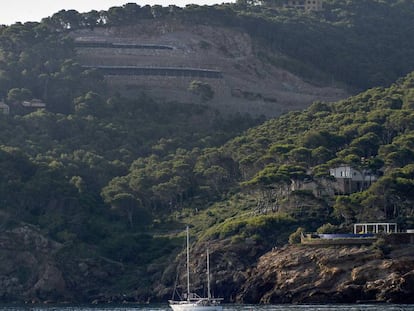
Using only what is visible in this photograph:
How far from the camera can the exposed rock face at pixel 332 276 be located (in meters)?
111

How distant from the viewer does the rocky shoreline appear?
11212 cm

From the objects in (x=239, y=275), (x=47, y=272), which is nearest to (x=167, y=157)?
(x=47, y=272)

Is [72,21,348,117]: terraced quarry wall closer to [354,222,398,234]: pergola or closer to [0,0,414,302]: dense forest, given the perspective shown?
[0,0,414,302]: dense forest

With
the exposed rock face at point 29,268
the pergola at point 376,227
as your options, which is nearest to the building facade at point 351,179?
the pergola at point 376,227

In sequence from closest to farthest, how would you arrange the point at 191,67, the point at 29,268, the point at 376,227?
the point at 376,227 < the point at 29,268 < the point at 191,67

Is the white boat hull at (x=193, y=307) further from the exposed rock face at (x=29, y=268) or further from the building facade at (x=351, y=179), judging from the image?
the building facade at (x=351, y=179)

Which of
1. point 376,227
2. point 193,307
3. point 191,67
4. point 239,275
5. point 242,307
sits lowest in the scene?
point 242,307

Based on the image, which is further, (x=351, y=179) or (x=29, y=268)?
(x=351, y=179)

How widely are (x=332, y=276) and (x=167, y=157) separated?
152ft

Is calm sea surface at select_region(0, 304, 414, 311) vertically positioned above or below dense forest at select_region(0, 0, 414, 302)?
below

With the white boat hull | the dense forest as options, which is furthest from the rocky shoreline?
the white boat hull

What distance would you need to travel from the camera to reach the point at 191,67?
184 meters

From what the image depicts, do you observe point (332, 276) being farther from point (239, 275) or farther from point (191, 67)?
point (191, 67)

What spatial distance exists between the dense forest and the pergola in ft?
4.55
